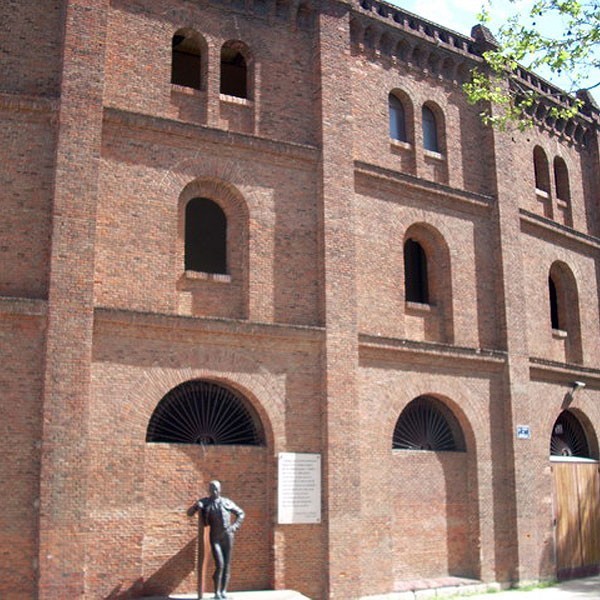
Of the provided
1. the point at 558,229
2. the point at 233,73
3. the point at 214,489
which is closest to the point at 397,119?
the point at 233,73

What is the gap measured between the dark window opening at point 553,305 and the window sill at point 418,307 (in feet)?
16.6

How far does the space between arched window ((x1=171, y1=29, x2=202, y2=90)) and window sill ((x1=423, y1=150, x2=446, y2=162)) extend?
16.7ft

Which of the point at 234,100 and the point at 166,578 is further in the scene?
the point at 234,100

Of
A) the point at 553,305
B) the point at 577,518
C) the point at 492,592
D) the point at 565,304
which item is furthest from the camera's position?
the point at 553,305

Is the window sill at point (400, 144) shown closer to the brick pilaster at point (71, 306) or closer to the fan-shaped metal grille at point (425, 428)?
the fan-shaped metal grille at point (425, 428)

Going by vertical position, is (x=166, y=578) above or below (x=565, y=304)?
below

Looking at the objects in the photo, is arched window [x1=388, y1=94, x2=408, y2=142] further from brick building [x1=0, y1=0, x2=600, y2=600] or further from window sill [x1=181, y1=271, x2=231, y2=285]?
window sill [x1=181, y1=271, x2=231, y2=285]

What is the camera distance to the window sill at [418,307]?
59.1 feet

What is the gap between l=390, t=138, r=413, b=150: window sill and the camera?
728 inches

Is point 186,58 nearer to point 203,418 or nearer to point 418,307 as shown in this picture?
point 418,307

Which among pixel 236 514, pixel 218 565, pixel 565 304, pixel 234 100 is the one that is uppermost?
pixel 234 100

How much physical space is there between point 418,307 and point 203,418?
5447 millimetres

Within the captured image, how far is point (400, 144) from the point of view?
18625 mm

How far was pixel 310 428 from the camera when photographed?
15711 mm
